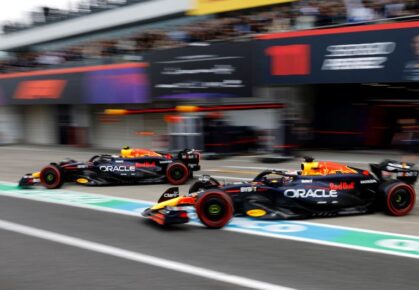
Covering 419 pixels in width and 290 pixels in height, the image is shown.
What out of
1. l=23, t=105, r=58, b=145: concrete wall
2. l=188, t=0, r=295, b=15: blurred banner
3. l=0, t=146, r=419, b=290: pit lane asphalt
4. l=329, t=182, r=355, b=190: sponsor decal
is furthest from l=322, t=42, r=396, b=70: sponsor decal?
l=23, t=105, r=58, b=145: concrete wall

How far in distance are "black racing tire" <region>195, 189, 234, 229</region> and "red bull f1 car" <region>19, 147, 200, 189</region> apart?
4.35 m

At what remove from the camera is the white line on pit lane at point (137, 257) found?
16.8 feet

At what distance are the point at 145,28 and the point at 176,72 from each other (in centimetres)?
728

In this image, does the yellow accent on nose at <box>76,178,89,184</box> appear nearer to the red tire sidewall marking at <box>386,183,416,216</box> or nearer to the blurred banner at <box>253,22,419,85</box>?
the red tire sidewall marking at <box>386,183,416,216</box>

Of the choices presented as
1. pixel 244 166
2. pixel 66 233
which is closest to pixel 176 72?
pixel 244 166

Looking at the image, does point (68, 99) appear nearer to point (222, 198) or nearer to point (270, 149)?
point (270, 149)

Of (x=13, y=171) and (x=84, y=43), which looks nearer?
(x=13, y=171)

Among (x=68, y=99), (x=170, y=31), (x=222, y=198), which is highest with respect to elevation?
(x=170, y=31)

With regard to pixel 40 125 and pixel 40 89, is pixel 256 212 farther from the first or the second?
pixel 40 125

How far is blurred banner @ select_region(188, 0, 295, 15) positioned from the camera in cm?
1995

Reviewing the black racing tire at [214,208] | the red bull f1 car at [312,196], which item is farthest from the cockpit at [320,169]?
the black racing tire at [214,208]

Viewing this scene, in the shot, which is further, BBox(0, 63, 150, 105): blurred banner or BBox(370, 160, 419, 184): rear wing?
BBox(0, 63, 150, 105): blurred banner

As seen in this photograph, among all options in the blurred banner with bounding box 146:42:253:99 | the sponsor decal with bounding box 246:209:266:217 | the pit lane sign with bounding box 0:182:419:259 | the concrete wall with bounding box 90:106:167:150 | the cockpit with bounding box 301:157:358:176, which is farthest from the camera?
the concrete wall with bounding box 90:106:167:150

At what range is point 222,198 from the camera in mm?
7211
